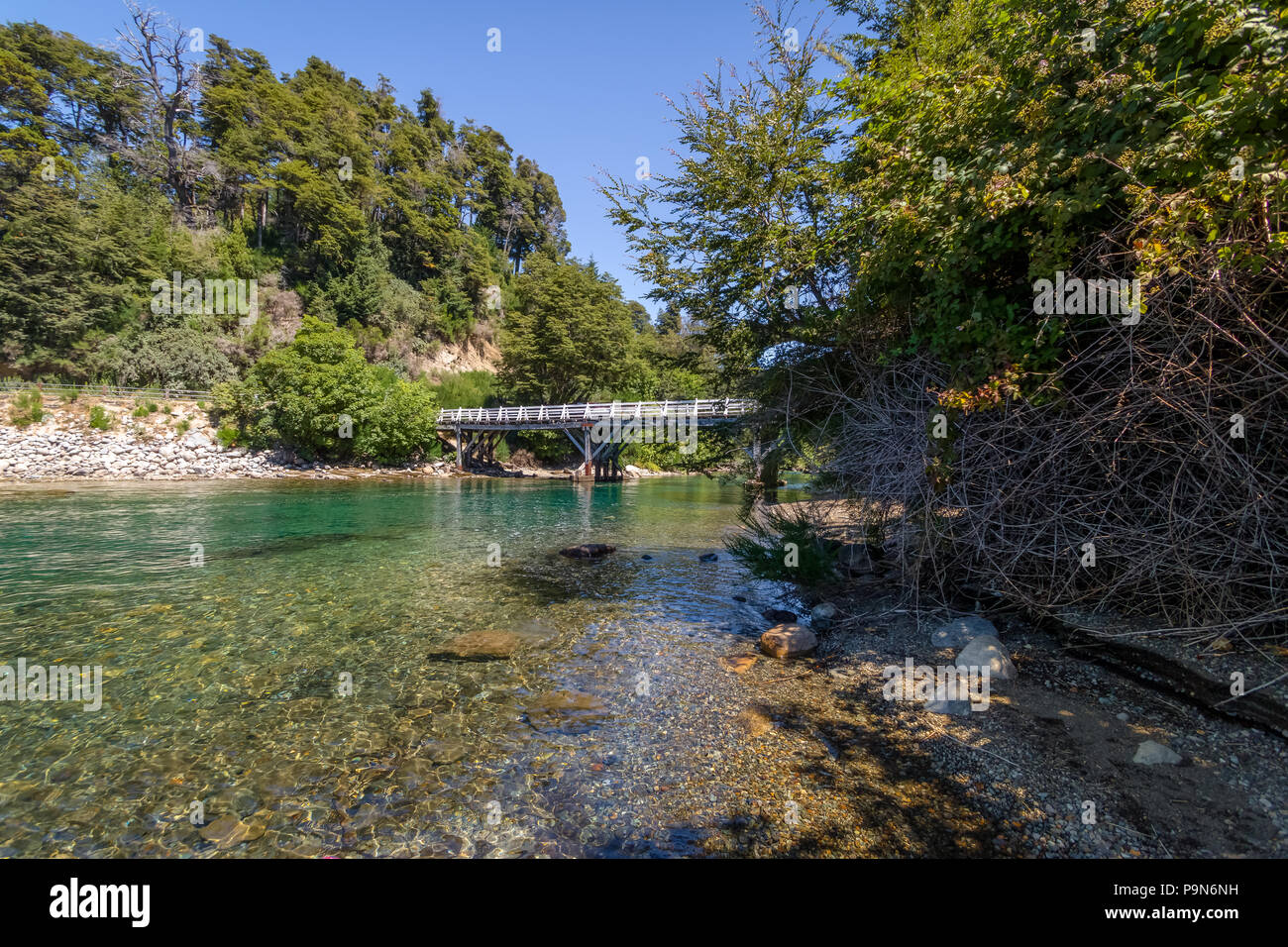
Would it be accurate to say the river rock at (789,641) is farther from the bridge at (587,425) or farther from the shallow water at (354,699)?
the bridge at (587,425)

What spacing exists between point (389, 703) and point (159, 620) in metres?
4.42

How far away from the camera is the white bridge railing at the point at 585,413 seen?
86.8 feet

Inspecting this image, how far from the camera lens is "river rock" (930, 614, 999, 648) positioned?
523 centimetres

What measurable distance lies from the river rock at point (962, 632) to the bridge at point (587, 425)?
2223 cm

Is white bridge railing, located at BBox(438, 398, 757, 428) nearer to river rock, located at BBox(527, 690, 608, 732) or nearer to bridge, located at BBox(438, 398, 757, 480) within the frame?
bridge, located at BBox(438, 398, 757, 480)

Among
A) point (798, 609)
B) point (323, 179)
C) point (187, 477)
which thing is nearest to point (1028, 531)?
point (798, 609)

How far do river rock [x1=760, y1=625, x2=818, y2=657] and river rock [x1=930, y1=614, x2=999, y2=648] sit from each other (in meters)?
1.30

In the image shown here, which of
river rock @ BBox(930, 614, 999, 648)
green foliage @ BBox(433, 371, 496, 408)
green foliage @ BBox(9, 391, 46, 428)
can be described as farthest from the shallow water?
green foliage @ BBox(433, 371, 496, 408)

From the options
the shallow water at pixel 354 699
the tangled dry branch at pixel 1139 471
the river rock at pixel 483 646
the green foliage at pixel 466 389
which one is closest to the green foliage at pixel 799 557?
the shallow water at pixel 354 699

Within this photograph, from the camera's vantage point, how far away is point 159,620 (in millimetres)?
6559

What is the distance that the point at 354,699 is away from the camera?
15.5ft

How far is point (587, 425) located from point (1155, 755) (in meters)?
31.8

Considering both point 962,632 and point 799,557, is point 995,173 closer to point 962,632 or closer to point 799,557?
point 962,632
